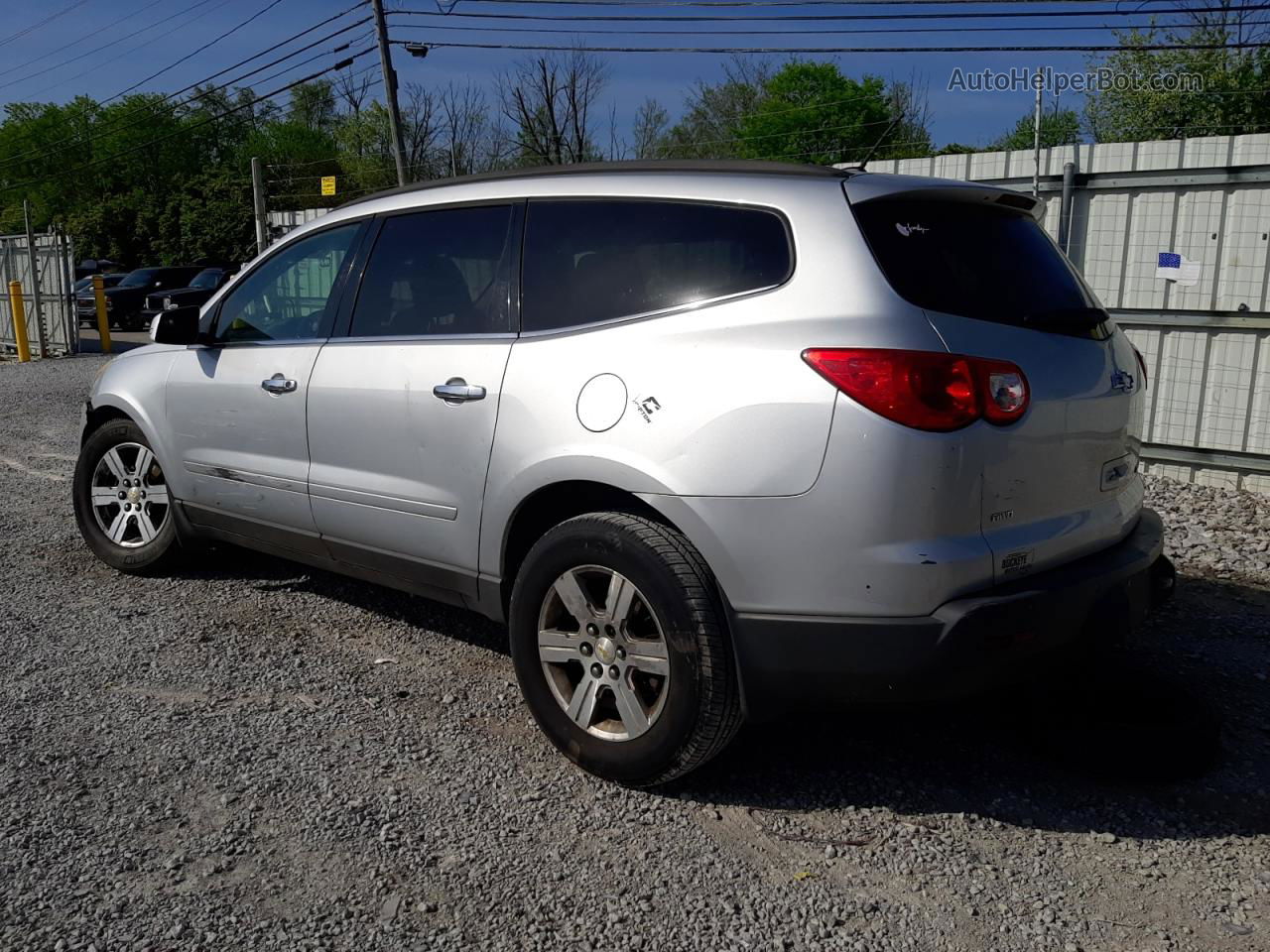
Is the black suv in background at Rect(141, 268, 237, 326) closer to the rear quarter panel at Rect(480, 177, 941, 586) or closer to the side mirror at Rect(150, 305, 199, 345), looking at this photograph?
the side mirror at Rect(150, 305, 199, 345)

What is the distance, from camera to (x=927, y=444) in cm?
274

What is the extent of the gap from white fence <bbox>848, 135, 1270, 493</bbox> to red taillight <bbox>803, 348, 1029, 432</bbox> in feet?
16.2

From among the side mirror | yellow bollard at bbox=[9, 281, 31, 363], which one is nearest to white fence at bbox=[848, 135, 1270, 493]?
the side mirror

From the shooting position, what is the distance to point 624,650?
321cm

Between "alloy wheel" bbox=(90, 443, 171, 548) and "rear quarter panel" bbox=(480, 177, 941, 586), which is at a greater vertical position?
"rear quarter panel" bbox=(480, 177, 941, 586)

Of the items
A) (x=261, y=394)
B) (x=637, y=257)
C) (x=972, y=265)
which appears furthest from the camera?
(x=261, y=394)

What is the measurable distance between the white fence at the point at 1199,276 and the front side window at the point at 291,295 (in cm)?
525

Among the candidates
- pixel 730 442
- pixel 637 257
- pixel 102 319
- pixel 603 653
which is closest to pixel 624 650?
pixel 603 653

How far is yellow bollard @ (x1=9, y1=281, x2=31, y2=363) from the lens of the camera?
60.0 ft

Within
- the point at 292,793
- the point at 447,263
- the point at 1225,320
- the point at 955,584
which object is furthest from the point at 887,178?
the point at 1225,320

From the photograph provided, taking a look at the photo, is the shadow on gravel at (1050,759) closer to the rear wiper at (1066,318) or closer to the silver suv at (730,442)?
the silver suv at (730,442)

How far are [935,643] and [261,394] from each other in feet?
9.60

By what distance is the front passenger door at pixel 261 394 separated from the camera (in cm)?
436

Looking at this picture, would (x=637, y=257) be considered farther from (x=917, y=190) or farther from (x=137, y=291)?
(x=137, y=291)
